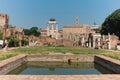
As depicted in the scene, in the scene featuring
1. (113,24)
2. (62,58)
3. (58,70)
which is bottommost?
(58,70)

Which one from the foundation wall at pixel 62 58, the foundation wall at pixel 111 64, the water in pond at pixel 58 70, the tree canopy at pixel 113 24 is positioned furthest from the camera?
the tree canopy at pixel 113 24

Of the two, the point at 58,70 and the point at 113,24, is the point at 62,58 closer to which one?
the point at 58,70

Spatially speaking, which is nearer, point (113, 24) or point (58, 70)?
point (58, 70)

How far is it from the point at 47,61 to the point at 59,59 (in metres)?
0.92

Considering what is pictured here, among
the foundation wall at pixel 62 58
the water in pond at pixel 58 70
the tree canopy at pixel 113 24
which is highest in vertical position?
the tree canopy at pixel 113 24

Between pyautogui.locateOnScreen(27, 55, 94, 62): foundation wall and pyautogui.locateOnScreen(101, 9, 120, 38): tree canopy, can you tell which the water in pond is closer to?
pyautogui.locateOnScreen(27, 55, 94, 62): foundation wall

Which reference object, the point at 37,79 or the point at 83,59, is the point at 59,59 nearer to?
the point at 83,59

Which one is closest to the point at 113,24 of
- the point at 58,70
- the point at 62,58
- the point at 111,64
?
the point at 62,58

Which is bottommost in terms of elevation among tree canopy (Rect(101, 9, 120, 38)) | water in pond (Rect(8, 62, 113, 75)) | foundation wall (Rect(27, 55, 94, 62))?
water in pond (Rect(8, 62, 113, 75))

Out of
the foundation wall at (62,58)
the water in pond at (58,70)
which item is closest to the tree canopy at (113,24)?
the foundation wall at (62,58)

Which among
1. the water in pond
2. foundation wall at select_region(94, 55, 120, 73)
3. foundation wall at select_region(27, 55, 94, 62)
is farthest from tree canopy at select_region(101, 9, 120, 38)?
the water in pond

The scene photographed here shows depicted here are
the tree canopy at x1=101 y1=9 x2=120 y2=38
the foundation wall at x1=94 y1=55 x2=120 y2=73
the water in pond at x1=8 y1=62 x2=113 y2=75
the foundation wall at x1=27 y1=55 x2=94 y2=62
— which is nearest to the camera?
the foundation wall at x1=94 y1=55 x2=120 y2=73

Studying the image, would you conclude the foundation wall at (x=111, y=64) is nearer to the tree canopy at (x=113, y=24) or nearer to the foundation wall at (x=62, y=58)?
the foundation wall at (x=62, y=58)

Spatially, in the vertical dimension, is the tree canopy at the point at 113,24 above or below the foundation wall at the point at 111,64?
above
